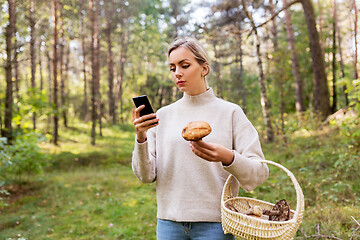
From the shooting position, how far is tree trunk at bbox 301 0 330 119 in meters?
11.0

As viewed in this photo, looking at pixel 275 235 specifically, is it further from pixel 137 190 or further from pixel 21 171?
pixel 21 171

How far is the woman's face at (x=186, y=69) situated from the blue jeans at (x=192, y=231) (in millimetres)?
846

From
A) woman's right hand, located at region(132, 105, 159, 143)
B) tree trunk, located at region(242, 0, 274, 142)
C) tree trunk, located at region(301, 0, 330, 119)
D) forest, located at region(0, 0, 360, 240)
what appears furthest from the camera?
tree trunk, located at region(301, 0, 330, 119)

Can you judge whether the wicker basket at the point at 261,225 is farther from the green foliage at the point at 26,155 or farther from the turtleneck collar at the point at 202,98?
the green foliage at the point at 26,155

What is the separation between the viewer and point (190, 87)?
1.97 m

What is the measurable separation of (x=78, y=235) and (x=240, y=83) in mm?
17007

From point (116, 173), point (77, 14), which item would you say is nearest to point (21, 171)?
point (116, 173)

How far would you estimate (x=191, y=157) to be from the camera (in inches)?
74.6

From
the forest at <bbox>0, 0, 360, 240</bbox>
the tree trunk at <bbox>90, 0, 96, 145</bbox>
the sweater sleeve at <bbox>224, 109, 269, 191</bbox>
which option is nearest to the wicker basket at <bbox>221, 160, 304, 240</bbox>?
the sweater sleeve at <bbox>224, 109, 269, 191</bbox>

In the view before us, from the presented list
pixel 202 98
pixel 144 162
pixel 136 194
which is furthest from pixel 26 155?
pixel 202 98

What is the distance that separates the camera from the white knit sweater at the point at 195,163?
5.93 feet

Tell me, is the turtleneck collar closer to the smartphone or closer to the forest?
the smartphone

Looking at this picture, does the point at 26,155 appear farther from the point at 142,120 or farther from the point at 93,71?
the point at 142,120

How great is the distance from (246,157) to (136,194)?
6.99 metres
